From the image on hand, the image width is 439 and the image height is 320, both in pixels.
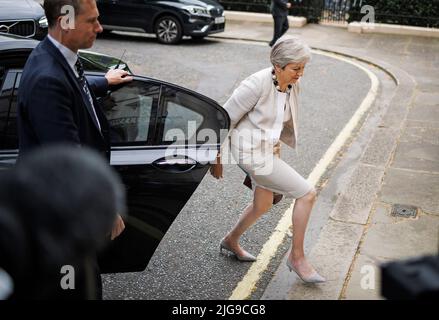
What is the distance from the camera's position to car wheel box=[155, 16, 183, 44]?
13633 mm

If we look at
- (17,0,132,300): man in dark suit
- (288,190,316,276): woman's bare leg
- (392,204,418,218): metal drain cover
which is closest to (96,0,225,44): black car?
(392,204,418,218): metal drain cover

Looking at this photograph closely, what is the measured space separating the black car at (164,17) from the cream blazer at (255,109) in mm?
10049

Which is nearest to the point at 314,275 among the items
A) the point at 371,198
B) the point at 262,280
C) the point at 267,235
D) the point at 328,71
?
the point at 262,280

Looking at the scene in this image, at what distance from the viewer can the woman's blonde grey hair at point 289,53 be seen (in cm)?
368

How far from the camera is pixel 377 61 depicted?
1245 cm

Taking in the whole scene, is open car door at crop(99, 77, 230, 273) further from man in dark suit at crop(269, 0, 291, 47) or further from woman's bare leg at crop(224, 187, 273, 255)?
man in dark suit at crop(269, 0, 291, 47)

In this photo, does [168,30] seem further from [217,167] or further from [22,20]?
[217,167]

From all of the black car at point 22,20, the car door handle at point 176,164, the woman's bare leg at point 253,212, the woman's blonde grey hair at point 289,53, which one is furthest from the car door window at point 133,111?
the black car at point 22,20

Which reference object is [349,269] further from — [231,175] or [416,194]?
[231,175]

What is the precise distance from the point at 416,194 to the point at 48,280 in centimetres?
514

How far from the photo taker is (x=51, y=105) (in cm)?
258

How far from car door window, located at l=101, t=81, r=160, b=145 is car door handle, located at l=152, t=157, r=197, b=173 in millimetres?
162

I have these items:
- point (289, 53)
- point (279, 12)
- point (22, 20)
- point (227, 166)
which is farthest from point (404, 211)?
point (279, 12)

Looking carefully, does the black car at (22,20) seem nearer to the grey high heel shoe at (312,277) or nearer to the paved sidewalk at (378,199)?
the paved sidewalk at (378,199)
